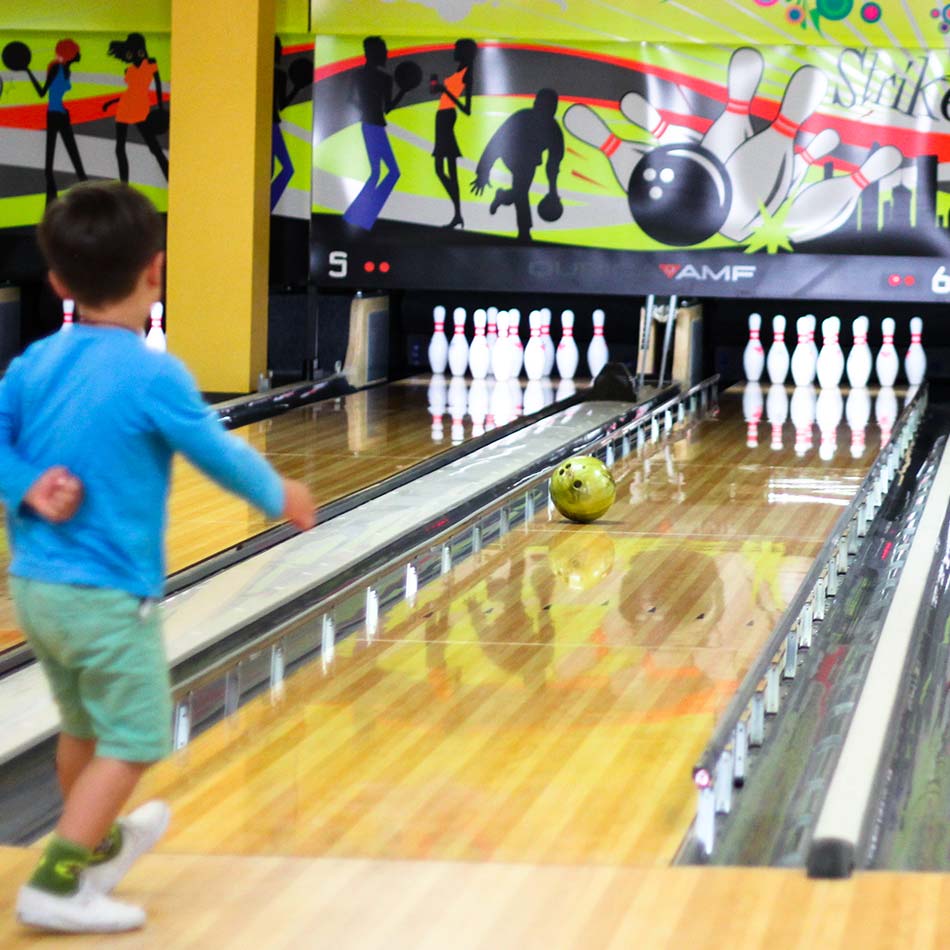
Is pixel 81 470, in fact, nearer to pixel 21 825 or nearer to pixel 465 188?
pixel 21 825

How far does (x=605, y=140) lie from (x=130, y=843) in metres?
5.47

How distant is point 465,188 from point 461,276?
0.36 m

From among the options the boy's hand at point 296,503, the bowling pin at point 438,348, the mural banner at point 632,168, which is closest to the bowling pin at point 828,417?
the mural banner at point 632,168

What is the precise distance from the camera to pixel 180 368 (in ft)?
5.38

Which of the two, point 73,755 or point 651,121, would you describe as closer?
point 73,755

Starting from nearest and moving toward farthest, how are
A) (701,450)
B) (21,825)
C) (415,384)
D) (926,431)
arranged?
(21,825) → (701,450) → (926,431) → (415,384)

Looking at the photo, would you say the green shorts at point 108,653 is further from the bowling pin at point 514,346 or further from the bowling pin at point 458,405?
the bowling pin at point 514,346

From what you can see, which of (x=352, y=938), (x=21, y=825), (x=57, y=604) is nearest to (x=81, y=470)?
(x=57, y=604)

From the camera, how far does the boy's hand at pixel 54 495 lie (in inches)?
61.9

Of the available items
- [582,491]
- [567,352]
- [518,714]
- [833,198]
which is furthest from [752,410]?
[518,714]

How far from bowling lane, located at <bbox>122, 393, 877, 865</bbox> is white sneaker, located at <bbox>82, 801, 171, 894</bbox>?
1.08 feet

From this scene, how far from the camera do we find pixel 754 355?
7.46 meters

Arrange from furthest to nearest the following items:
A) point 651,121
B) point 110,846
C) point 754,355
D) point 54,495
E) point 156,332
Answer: point 754,355 < point 156,332 < point 651,121 < point 110,846 < point 54,495

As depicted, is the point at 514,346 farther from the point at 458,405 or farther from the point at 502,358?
the point at 458,405
